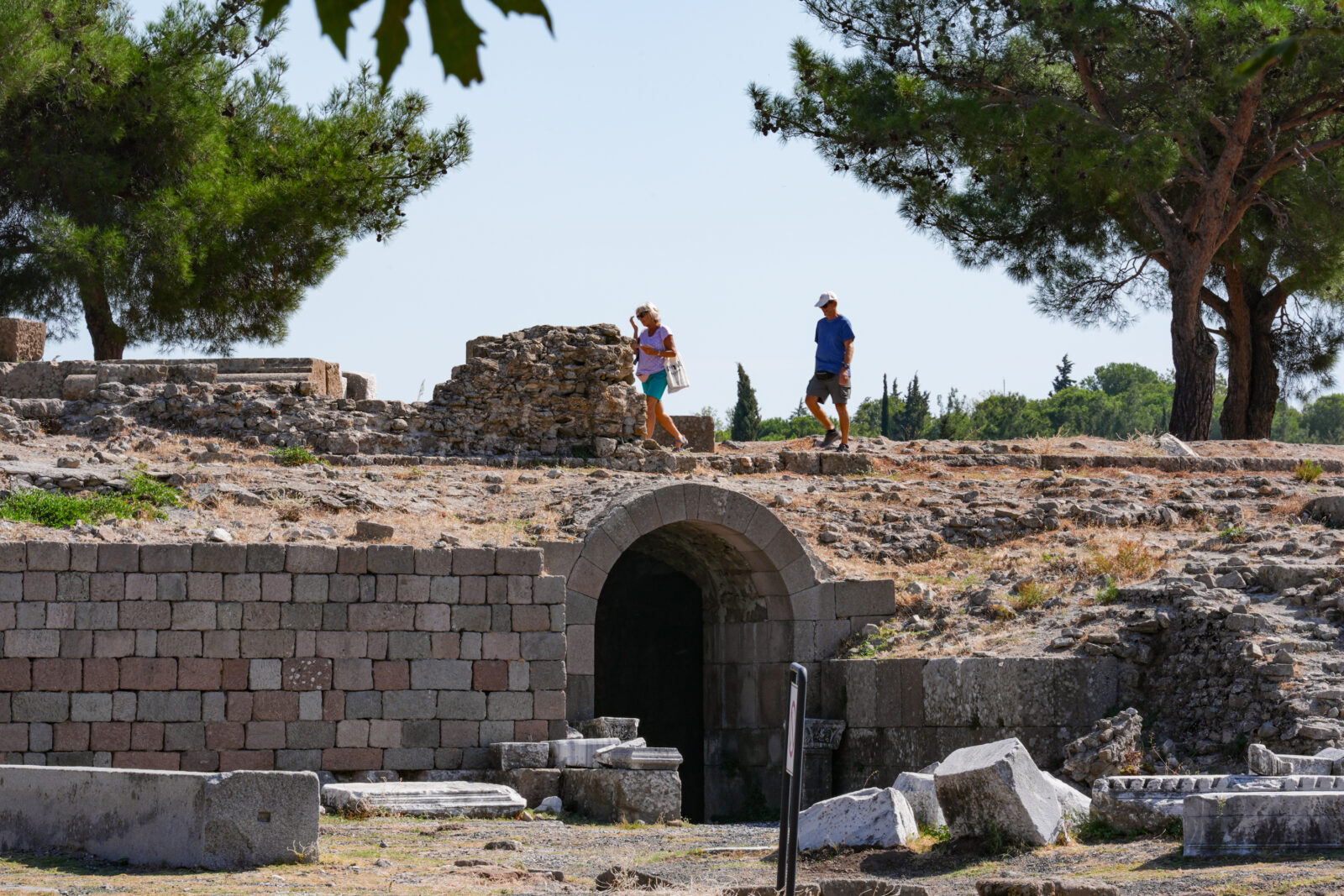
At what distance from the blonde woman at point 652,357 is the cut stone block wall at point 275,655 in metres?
4.94

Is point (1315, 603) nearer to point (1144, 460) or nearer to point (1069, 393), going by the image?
point (1144, 460)

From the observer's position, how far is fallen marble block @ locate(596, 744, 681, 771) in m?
9.95

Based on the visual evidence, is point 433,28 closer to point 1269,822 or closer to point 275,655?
point 1269,822

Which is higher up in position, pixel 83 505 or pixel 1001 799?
pixel 83 505

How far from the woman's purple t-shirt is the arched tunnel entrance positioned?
1.91 meters

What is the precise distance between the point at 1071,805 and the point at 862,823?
111 cm

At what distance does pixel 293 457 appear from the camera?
1395 centimetres

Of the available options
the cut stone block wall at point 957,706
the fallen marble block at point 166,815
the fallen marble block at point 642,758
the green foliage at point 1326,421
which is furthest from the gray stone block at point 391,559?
the green foliage at point 1326,421

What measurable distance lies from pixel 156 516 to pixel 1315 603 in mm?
8541

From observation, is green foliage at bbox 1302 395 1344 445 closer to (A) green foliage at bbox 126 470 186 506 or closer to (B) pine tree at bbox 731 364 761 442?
(B) pine tree at bbox 731 364 761 442

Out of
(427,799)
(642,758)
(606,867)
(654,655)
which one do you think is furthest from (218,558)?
(654,655)

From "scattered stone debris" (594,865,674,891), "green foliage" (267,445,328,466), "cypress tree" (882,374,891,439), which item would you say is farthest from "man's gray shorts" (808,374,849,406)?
"cypress tree" (882,374,891,439)

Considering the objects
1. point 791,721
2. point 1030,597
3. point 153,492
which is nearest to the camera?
point 791,721

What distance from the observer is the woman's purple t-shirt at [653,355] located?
15352mm
